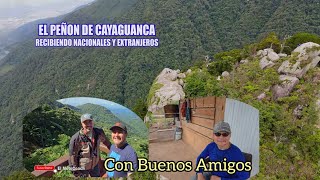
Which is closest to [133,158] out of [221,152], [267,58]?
[221,152]

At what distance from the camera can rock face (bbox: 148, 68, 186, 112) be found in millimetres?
10986

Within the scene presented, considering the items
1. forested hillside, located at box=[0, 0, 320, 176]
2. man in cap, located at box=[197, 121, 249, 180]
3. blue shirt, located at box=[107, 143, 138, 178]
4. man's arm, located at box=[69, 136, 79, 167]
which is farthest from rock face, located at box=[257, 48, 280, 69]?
forested hillside, located at box=[0, 0, 320, 176]

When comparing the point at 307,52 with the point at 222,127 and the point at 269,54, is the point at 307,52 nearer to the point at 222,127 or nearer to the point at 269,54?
the point at 269,54

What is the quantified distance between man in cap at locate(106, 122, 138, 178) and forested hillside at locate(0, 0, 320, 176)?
694cm

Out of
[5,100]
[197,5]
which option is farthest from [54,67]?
[197,5]

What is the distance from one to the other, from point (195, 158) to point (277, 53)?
6272 mm

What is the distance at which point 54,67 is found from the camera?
30.0 meters

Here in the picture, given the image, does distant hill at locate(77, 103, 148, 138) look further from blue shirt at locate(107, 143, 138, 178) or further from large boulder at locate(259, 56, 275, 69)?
large boulder at locate(259, 56, 275, 69)

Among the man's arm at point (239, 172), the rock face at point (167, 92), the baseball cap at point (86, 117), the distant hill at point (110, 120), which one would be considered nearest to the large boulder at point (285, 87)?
the rock face at point (167, 92)

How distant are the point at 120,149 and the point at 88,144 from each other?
814mm

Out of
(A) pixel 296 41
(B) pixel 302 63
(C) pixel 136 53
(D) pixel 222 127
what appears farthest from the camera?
(C) pixel 136 53

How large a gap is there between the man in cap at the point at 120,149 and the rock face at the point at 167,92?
125 cm

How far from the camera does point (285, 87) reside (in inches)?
482

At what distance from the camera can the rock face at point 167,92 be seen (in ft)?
36.0
